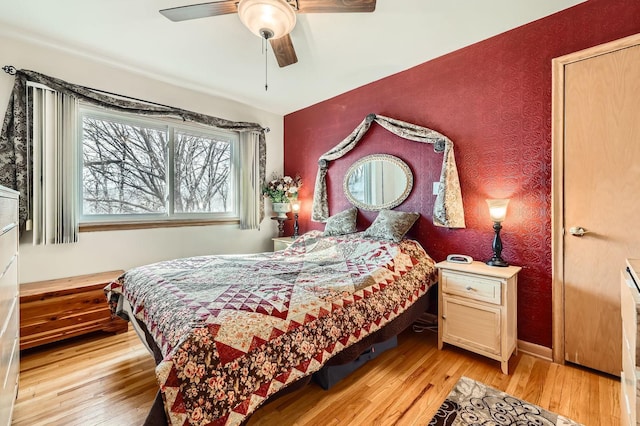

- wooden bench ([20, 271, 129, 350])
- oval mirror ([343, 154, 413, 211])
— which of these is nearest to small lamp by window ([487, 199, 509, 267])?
oval mirror ([343, 154, 413, 211])

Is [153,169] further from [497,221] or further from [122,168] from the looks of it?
[497,221]

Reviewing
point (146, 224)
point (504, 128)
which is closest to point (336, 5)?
point (504, 128)

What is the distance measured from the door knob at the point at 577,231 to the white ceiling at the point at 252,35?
1.60 metres

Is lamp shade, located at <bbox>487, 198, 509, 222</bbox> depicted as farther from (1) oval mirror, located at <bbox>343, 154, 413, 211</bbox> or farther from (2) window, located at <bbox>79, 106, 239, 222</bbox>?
(2) window, located at <bbox>79, 106, 239, 222</bbox>

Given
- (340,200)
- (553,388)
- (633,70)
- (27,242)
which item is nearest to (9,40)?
(27,242)

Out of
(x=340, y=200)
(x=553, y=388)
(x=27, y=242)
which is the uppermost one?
(x=340, y=200)

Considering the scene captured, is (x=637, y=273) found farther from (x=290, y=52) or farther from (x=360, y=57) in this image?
(x=360, y=57)

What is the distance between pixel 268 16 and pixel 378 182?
1.96m

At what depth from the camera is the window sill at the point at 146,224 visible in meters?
2.74

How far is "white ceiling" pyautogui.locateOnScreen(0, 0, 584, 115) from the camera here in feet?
6.65

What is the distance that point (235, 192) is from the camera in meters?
3.82

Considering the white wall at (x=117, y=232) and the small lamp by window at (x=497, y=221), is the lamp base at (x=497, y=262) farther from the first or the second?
the white wall at (x=117, y=232)

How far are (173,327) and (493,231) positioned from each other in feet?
8.07

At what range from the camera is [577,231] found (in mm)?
2000
